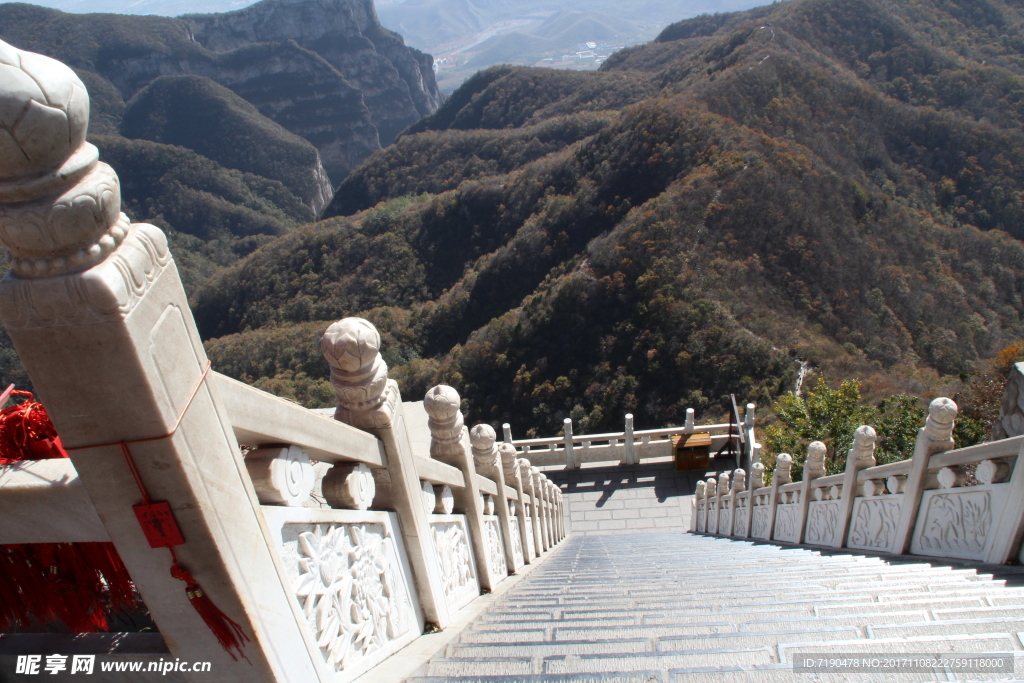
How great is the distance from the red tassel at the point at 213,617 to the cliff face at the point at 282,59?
112 m

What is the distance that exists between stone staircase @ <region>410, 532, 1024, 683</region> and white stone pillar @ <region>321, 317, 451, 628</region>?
352 mm

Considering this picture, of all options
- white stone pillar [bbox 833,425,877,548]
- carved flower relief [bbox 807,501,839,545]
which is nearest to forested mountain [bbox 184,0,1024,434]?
carved flower relief [bbox 807,501,839,545]

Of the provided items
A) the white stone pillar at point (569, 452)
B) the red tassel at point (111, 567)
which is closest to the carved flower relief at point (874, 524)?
the red tassel at point (111, 567)

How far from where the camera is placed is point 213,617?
1.62m

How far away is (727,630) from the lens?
225cm

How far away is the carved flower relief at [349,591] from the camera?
194 centimetres

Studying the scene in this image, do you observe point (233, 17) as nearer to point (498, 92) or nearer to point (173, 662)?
point (498, 92)

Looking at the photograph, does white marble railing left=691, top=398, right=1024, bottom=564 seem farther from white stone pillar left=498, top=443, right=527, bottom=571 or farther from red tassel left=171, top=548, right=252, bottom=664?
red tassel left=171, top=548, right=252, bottom=664

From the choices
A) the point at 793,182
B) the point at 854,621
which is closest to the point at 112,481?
the point at 854,621

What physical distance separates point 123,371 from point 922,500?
455cm

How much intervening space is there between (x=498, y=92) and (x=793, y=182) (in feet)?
199

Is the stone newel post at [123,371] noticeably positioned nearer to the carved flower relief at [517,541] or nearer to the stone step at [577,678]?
the stone step at [577,678]

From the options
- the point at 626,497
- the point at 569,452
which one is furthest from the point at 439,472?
the point at 569,452

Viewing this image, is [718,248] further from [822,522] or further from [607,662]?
[607,662]
